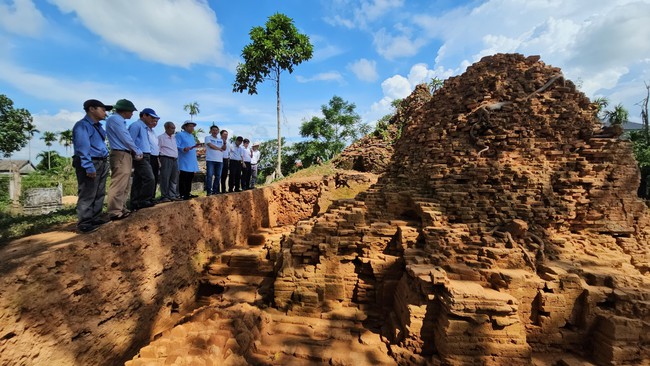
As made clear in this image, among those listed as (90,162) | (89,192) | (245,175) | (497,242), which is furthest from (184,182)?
(497,242)

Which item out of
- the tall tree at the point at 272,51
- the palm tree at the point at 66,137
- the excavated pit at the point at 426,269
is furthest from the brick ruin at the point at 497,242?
the palm tree at the point at 66,137

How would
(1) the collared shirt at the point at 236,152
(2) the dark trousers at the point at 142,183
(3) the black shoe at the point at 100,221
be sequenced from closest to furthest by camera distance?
(3) the black shoe at the point at 100,221, (2) the dark trousers at the point at 142,183, (1) the collared shirt at the point at 236,152

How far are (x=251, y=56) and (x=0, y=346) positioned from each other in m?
15.9

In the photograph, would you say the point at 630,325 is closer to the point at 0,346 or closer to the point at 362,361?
the point at 362,361

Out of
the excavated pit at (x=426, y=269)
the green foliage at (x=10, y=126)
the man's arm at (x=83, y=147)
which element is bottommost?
the excavated pit at (x=426, y=269)

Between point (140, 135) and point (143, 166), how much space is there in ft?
1.91

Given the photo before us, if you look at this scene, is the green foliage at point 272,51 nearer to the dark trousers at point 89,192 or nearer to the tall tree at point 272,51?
the tall tree at point 272,51

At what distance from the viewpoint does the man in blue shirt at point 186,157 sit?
6.68 meters

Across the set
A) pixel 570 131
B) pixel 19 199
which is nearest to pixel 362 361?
pixel 570 131

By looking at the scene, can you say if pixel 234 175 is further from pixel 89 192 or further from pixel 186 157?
pixel 89 192

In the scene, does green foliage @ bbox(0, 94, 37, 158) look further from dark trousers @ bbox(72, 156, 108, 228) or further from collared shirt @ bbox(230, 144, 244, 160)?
dark trousers @ bbox(72, 156, 108, 228)

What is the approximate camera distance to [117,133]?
4.18 m

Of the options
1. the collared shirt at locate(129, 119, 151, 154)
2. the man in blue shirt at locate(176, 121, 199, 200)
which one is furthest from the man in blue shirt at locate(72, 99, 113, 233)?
the man in blue shirt at locate(176, 121, 199, 200)

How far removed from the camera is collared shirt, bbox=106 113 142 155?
13.7 feet
